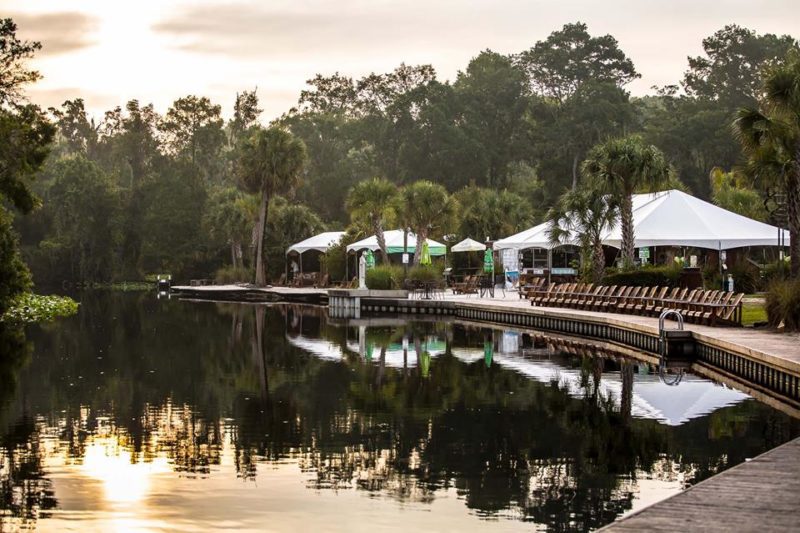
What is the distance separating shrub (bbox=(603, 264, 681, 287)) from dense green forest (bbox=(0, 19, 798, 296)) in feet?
92.5

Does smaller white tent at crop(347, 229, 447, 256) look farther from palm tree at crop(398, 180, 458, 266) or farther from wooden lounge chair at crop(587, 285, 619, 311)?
wooden lounge chair at crop(587, 285, 619, 311)

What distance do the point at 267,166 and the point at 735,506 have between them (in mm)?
54620

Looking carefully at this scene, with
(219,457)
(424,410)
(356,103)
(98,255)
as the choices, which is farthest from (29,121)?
(356,103)

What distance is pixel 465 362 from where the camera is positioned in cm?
2622

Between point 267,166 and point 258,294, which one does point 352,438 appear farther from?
point 267,166

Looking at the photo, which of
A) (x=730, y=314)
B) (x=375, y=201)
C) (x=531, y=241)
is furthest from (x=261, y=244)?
(x=730, y=314)

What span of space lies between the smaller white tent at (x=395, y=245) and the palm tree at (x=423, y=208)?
1071 mm

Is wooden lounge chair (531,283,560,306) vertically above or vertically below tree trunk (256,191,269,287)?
below

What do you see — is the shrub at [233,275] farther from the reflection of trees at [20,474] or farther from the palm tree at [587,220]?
the reflection of trees at [20,474]

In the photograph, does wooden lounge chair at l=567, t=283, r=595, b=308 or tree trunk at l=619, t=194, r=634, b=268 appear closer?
wooden lounge chair at l=567, t=283, r=595, b=308

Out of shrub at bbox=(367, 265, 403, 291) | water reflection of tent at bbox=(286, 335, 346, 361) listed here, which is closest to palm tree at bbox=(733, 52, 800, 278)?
water reflection of tent at bbox=(286, 335, 346, 361)

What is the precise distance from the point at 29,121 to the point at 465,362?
793 inches

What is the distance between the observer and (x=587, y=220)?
4012cm

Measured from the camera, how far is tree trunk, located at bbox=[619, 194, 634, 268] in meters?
39.1
